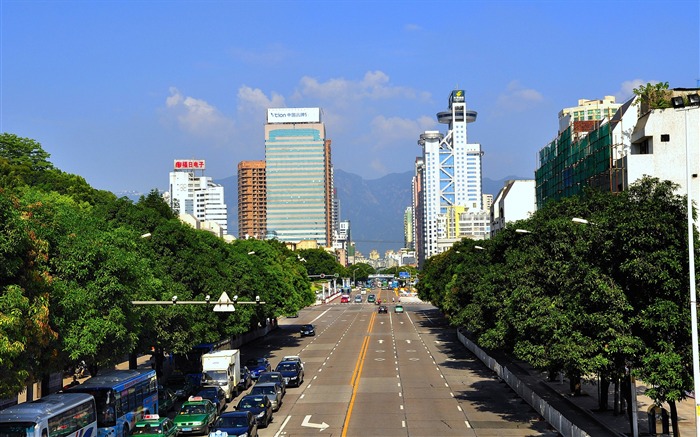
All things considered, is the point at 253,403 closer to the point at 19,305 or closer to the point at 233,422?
the point at 233,422

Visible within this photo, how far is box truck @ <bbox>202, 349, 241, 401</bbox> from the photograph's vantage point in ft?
151

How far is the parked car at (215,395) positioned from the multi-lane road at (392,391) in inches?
113

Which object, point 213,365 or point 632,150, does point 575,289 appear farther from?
point 632,150

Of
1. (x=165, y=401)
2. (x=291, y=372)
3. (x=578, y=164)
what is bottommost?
(x=165, y=401)

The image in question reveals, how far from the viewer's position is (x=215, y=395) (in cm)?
4109

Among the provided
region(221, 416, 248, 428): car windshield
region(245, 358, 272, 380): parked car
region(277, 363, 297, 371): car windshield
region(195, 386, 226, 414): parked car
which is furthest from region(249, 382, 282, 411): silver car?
region(245, 358, 272, 380): parked car

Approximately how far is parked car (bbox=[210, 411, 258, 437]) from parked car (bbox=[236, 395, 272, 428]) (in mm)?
2993

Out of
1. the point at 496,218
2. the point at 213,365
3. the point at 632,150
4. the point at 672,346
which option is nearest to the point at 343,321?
the point at 496,218

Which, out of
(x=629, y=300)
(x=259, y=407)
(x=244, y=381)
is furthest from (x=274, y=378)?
(x=629, y=300)

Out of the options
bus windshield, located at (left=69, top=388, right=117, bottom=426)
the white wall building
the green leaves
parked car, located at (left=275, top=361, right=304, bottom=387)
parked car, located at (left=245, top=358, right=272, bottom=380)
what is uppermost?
the white wall building

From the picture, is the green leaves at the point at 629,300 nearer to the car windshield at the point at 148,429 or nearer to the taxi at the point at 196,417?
the taxi at the point at 196,417

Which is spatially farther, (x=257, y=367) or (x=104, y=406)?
(x=257, y=367)

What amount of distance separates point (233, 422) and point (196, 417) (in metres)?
3.47

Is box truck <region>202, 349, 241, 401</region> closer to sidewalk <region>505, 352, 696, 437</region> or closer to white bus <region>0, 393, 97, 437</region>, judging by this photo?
white bus <region>0, 393, 97, 437</region>
